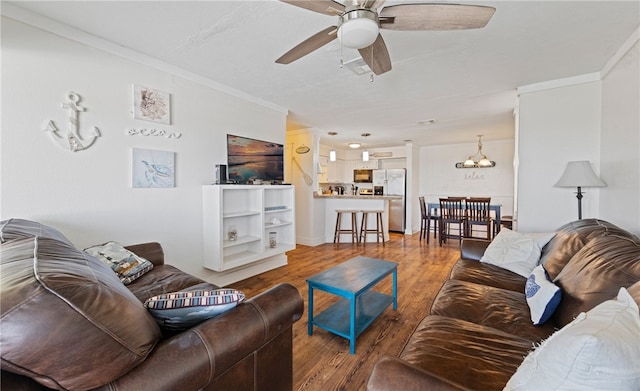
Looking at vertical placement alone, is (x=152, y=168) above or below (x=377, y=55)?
below

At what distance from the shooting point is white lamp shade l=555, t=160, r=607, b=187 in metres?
2.48

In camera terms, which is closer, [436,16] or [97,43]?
[436,16]

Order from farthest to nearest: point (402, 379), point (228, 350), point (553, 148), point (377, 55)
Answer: point (553, 148), point (377, 55), point (228, 350), point (402, 379)

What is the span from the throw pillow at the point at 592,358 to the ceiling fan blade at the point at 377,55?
161 cm

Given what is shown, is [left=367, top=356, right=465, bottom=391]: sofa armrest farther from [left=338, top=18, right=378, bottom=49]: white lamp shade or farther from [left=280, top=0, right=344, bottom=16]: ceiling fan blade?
[left=280, top=0, right=344, bottom=16]: ceiling fan blade

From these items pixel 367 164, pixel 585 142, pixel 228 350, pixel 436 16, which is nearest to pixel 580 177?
pixel 585 142

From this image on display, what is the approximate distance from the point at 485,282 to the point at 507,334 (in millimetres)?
802

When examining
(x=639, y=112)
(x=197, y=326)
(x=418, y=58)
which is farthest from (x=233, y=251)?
(x=639, y=112)

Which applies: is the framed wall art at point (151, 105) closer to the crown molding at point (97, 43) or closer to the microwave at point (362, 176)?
the crown molding at point (97, 43)

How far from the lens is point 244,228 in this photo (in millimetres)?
3471

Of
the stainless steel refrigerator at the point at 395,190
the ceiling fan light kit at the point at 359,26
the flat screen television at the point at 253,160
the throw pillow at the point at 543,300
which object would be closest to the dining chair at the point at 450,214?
the stainless steel refrigerator at the point at 395,190

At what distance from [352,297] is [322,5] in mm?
1745

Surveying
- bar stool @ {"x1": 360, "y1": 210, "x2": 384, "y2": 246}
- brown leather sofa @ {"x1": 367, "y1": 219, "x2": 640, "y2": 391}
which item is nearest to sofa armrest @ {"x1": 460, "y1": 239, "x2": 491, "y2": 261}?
brown leather sofa @ {"x1": 367, "y1": 219, "x2": 640, "y2": 391}

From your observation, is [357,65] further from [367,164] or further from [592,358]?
[367,164]
